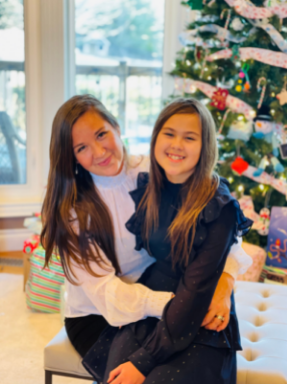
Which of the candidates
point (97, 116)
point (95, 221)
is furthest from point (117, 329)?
point (97, 116)

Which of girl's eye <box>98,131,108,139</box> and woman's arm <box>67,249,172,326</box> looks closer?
woman's arm <box>67,249,172,326</box>

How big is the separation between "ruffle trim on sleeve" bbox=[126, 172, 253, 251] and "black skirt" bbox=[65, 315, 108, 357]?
294 millimetres

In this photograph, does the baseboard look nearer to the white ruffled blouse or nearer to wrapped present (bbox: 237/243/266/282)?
wrapped present (bbox: 237/243/266/282)

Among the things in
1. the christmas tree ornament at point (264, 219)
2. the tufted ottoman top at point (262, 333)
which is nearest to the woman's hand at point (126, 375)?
the tufted ottoman top at point (262, 333)

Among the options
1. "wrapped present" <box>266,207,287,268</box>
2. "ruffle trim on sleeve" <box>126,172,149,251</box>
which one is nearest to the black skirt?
"ruffle trim on sleeve" <box>126,172,149,251</box>

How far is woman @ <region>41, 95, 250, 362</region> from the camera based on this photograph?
132 cm

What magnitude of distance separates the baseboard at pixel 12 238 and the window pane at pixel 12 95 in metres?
0.42

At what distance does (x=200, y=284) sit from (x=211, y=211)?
233mm

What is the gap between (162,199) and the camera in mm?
1450

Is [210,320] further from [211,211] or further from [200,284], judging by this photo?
[211,211]

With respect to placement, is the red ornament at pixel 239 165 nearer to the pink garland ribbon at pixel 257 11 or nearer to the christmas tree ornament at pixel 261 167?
the christmas tree ornament at pixel 261 167

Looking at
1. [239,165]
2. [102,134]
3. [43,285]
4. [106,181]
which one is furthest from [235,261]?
[43,285]

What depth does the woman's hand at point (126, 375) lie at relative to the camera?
1.14m

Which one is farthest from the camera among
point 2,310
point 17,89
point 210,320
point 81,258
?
point 17,89
